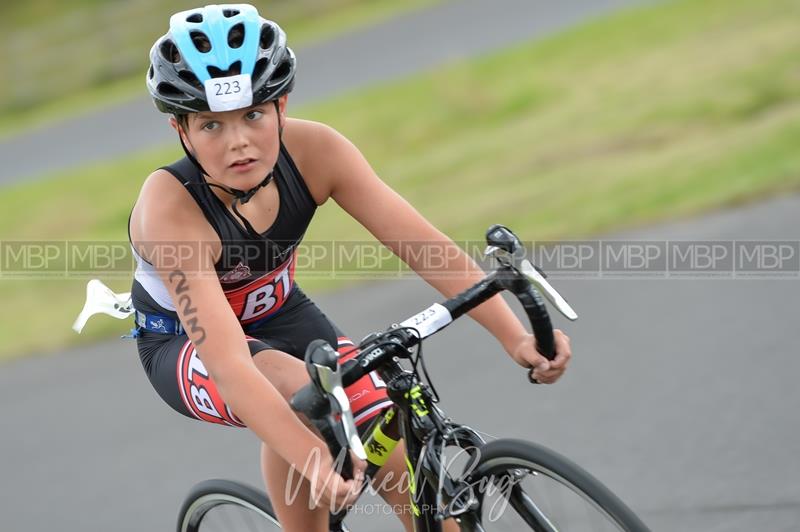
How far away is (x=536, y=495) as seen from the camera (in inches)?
117

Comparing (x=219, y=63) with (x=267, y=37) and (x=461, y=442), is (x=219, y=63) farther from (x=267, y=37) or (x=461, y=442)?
(x=461, y=442)

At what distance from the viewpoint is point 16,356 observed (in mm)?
8617

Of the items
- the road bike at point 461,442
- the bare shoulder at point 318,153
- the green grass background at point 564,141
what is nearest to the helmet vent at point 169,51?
the bare shoulder at point 318,153

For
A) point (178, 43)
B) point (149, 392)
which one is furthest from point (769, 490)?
point (149, 392)

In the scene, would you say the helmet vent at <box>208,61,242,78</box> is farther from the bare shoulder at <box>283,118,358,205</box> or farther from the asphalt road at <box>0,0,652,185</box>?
the asphalt road at <box>0,0,652,185</box>

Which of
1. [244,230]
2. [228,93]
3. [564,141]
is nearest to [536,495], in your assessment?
[244,230]

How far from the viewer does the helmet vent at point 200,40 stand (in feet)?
10.3

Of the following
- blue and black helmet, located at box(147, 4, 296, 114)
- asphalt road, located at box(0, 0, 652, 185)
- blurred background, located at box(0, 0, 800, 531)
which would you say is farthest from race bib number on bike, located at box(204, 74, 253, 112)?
asphalt road, located at box(0, 0, 652, 185)

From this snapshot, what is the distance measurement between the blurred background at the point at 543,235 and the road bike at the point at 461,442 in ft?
4.77

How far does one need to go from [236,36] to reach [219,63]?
0.12 m

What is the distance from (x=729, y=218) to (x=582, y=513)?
504 cm

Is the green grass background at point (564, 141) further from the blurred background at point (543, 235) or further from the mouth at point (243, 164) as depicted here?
the mouth at point (243, 164)

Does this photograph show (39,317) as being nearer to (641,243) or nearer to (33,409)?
(33,409)

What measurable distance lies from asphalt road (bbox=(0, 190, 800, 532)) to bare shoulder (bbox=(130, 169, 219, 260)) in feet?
6.98
